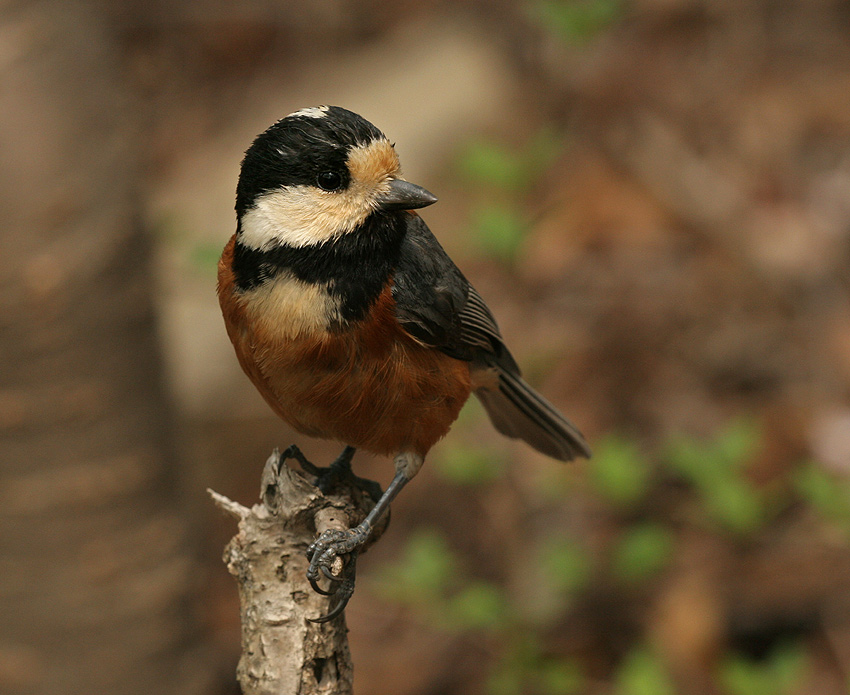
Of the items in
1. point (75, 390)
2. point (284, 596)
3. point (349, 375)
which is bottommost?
point (284, 596)

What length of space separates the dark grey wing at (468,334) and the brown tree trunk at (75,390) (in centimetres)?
148

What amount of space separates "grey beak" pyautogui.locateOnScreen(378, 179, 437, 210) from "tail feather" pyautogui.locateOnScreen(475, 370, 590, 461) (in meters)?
1.27

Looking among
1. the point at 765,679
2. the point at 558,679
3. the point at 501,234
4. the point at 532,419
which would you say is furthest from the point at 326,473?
the point at 765,679

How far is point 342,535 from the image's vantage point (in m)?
2.91

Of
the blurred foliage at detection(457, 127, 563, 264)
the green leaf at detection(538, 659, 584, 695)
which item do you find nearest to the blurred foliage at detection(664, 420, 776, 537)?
the green leaf at detection(538, 659, 584, 695)

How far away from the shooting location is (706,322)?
743 centimetres

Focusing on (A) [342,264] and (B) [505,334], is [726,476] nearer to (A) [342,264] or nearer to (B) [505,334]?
(B) [505,334]

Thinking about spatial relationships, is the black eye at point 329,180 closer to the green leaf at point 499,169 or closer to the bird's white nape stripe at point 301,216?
the bird's white nape stripe at point 301,216

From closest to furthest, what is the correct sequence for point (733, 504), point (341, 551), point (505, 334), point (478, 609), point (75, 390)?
point (341, 551) → point (75, 390) → point (478, 609) → point (733, 504) → point (505, 334)

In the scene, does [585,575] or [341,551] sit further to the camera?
[585,575]

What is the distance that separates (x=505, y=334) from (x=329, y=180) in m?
4.23

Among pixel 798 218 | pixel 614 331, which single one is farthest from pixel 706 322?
pixel 798 218

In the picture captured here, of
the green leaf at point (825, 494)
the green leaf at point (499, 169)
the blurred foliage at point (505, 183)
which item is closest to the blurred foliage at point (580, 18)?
the blurred foliage at point (505, 183)

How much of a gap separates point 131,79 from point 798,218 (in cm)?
621
